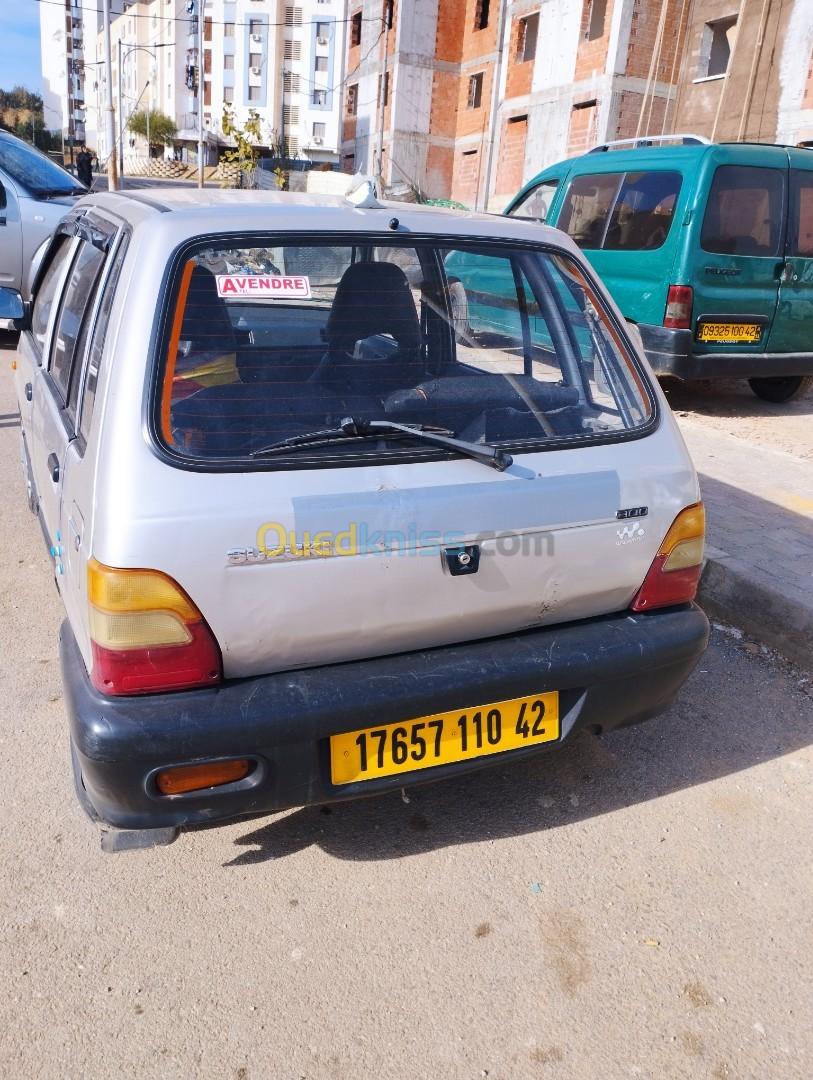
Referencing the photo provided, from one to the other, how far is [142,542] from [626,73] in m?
27.3

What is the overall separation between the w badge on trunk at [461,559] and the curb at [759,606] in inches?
86.9

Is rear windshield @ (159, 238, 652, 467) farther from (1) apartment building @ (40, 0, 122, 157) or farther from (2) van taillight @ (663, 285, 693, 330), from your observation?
(1) apartment building @ (40, 0, 122, 157)

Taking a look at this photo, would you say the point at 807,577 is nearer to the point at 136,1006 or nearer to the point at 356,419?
the point at 356,419

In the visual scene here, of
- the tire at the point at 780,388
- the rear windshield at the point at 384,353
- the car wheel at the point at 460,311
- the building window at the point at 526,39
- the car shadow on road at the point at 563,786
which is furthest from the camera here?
the building window at the point at 526,39

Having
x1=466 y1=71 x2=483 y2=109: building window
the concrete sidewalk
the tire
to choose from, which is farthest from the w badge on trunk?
x1=466 y1=71 x2=483 y2=109: building window

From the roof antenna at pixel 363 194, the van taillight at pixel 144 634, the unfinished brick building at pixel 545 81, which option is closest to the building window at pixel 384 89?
the unfinished brick building at pixel 545 81

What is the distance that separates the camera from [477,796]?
2.79m

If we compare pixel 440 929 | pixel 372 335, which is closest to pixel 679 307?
pixel 372 335

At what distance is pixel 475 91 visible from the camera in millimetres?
34938

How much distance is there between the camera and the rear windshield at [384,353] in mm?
2100

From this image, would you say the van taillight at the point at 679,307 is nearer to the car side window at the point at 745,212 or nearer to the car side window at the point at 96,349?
the car side window at the point at 745,212

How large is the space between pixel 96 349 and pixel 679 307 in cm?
591

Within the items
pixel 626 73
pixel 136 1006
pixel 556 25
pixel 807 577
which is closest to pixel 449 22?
pixel 556 25

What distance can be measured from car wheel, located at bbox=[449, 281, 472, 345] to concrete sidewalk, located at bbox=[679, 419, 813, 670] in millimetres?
2044
